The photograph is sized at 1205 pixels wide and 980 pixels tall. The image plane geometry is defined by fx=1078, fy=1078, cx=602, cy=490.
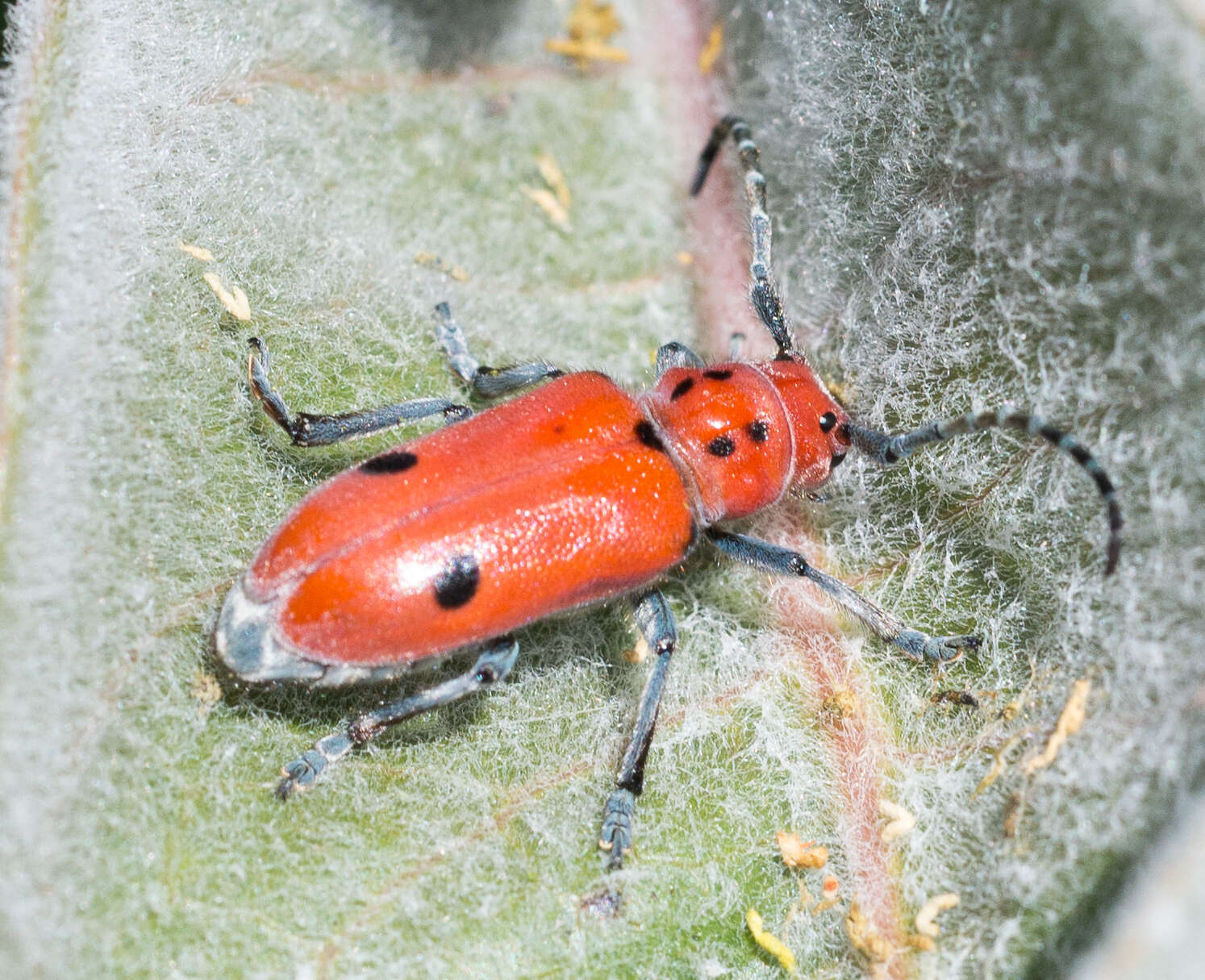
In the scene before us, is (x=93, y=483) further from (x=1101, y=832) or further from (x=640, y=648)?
(x=1101, y=832)

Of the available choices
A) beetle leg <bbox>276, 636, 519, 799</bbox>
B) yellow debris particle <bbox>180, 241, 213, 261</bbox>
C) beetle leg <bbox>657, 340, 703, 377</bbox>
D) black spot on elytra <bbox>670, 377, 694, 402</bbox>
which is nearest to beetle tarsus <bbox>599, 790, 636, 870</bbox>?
beetle leg <bbox>276, 636, 519, 799</bbox>

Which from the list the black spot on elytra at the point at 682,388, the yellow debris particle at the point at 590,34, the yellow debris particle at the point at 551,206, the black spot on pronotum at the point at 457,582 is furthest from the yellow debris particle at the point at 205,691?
the yellow debris particle at the point at 590,34

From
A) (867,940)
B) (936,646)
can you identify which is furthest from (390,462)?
(867,940)

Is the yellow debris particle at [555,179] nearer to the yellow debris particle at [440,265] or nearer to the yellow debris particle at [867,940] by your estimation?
the yellow debris particle at [440,265]

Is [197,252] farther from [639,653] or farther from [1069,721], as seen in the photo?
[1069,721]

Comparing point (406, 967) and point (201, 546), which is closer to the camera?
point (406, 967)

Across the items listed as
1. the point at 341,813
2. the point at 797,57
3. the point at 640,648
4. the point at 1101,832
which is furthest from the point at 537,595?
the point at 797,57
